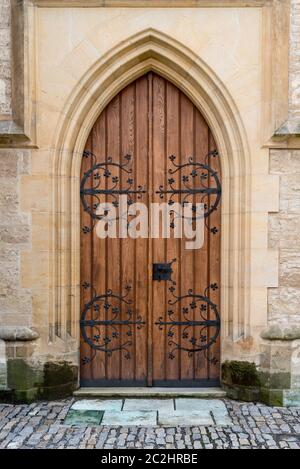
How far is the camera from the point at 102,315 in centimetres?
432

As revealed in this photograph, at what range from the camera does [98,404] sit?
13.1ft

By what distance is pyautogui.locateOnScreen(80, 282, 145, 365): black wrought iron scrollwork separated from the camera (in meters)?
4.31

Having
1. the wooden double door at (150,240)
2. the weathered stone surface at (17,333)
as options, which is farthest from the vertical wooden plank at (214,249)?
the weathered stone surface at (17,333)

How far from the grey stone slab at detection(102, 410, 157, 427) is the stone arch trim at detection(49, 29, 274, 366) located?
2.56ft

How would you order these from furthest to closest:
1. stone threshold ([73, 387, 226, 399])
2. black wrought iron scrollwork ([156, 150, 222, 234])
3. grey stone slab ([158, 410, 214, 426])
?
black wrought iron scrollwork ([156, 150, 222, 234]), stone threshold ([73, 387, 226, 399]), grey stone slab ([158, 410, 214, 426])

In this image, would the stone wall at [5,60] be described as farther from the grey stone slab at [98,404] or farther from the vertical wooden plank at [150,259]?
the grey stone slab at [98,404]

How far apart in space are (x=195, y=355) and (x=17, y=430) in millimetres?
1721

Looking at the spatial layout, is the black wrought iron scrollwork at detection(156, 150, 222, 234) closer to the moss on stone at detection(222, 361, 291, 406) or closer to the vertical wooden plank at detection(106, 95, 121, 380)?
the vertical wooden plank at detection(106, 95, 121, 380)

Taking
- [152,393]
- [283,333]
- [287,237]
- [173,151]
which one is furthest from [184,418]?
[173,151]

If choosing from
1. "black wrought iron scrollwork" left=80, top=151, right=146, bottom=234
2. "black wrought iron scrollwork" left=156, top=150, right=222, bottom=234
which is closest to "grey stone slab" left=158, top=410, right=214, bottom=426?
"black wrought iron scrollwork" left=156, top=150, right=222, bottom=234

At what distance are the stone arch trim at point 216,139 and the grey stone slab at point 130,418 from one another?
2.56 feet

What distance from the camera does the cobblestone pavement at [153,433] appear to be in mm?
3268

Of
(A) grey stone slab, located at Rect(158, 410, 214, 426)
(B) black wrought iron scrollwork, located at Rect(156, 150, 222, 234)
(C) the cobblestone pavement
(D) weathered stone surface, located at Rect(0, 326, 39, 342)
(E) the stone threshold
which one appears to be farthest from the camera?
(B) black wrought iron scrollwork, located at Rect(156, 150, 222, 234)

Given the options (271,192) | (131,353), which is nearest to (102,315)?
(131,353)
